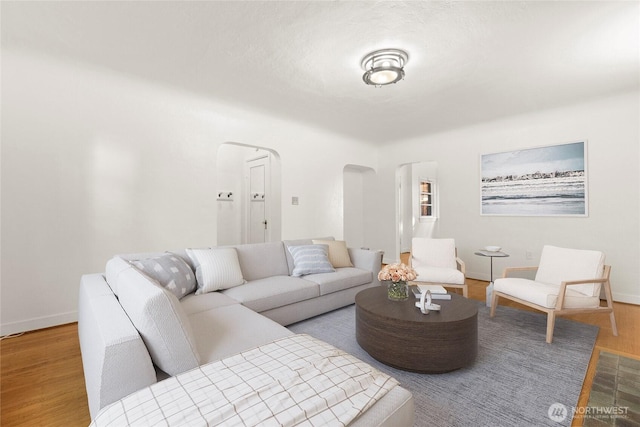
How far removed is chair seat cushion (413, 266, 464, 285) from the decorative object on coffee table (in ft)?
3.48

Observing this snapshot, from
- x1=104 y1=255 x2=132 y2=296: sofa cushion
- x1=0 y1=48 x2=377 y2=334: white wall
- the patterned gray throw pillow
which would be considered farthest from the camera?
x1=0 y1=48 x2=377 y2=334: white wall

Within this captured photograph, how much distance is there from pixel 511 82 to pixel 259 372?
12.3ft

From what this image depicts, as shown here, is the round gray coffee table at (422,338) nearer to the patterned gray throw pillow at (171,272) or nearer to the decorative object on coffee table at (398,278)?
the decorative object on coffee table at (398,278)

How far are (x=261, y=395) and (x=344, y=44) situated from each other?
2.59 metres

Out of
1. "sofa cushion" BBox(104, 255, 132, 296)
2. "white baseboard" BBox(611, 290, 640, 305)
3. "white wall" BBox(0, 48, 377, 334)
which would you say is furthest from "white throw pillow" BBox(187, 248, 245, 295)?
"white baseboard" BBox(611, 290, 640, 305)

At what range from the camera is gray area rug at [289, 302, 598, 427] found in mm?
1604

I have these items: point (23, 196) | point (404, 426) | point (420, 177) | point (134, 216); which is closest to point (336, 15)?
point (404, 426)

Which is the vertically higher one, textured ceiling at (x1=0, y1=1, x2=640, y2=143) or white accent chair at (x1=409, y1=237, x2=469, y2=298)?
textured ceiling at (x1=0, y1=1, x2=640, y2=143)

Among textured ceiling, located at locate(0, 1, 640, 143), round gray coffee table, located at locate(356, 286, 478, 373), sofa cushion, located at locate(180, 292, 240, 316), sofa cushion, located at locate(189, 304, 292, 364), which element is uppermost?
textured ceiling, located at locate(0, 1, 640, 143)

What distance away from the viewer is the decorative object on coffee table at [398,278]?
91.6 inches

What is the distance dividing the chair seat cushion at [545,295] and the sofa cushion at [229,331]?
2.29m

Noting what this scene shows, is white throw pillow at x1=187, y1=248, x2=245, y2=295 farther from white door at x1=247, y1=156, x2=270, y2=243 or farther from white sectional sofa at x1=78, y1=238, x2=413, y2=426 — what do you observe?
white door at x1=247, y1=156, x2=270, y2=243

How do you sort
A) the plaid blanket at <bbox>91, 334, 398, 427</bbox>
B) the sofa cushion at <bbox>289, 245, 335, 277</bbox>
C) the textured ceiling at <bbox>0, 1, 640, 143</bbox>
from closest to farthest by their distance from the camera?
the plaid blanket at <bbox>91, 334, 398, 427</bbox>, the textured ceiling at <bbox>0, 1, 640, 143</bbox>, the sofa cushion at <bbox>289, 245, 335, 277</bbox>

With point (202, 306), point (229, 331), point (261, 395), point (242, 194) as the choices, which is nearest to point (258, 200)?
point (242, 194)
